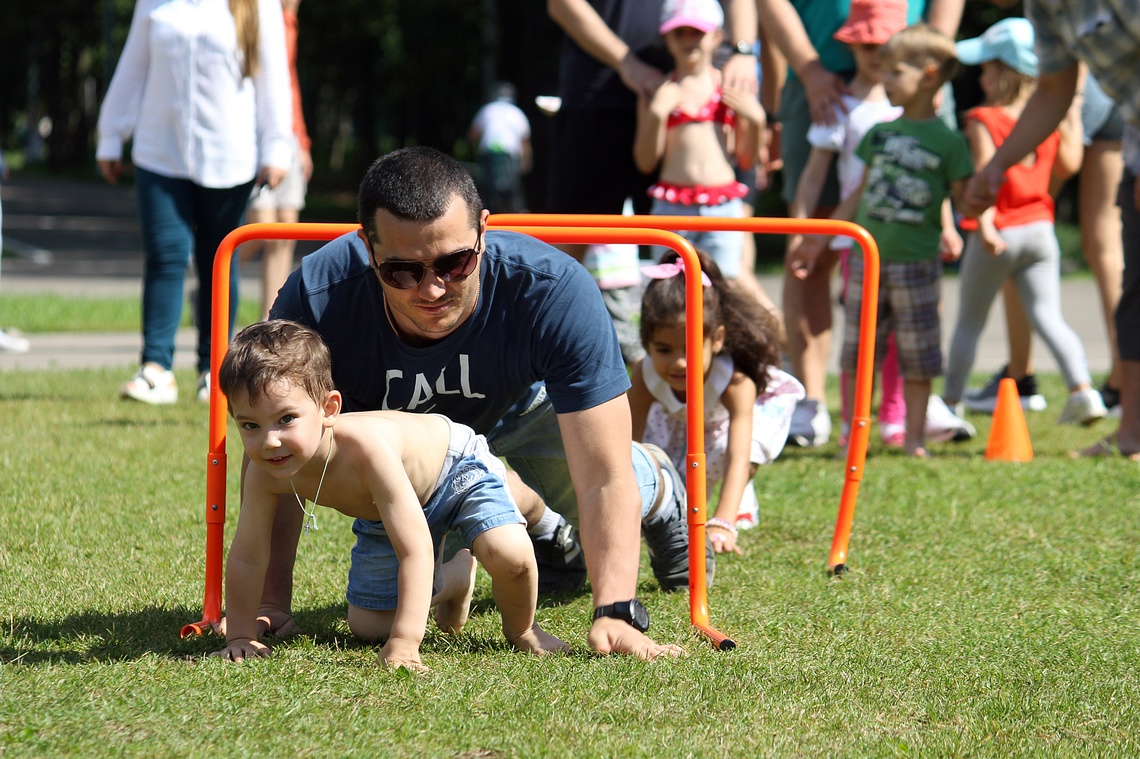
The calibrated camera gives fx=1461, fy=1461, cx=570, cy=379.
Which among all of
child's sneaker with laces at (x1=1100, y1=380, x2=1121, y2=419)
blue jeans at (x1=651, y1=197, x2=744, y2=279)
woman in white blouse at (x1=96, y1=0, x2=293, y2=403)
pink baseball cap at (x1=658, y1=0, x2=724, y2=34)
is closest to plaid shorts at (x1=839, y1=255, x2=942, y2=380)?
blue jeans at (x1=651, y1=197, x2=744, y2=279)

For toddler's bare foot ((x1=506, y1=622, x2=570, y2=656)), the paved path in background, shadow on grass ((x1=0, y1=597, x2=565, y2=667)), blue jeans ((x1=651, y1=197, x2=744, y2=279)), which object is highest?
blue jeans ((x1=651, y1=197, x2=744, y2=279))

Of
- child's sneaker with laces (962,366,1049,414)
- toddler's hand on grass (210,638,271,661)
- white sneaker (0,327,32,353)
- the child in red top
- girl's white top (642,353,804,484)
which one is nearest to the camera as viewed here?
toddler's hand on grass (210,638,271,661)

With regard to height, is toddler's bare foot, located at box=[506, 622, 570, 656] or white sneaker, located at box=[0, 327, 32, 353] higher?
toddler's bare foot, located at box=[506, 622, 570, 656]

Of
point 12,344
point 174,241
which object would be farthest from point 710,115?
point 12,344

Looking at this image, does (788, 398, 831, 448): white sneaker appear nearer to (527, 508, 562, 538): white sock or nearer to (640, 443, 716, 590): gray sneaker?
(640, 443, 716, 590): gray sneaker

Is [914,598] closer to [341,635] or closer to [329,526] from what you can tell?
[341,635]

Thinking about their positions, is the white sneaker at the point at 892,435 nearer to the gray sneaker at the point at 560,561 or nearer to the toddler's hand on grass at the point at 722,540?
the toddler's hand on grass at the point at 722,540

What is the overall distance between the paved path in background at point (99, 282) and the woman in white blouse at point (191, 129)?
173 centimetres

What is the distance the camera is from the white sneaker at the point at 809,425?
665 centimetres

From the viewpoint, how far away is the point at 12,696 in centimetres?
294

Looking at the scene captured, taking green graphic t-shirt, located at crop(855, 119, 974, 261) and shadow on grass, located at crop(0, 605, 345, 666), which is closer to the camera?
shadow on grass, located at crop(0, 605, 345, 666)

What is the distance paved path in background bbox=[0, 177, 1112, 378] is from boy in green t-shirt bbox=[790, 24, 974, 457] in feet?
10.8

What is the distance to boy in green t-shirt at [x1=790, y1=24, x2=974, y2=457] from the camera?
618 centimetres

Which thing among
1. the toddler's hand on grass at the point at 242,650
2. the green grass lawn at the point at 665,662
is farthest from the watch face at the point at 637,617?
the toddler's hand on grass at the point at 242,650
